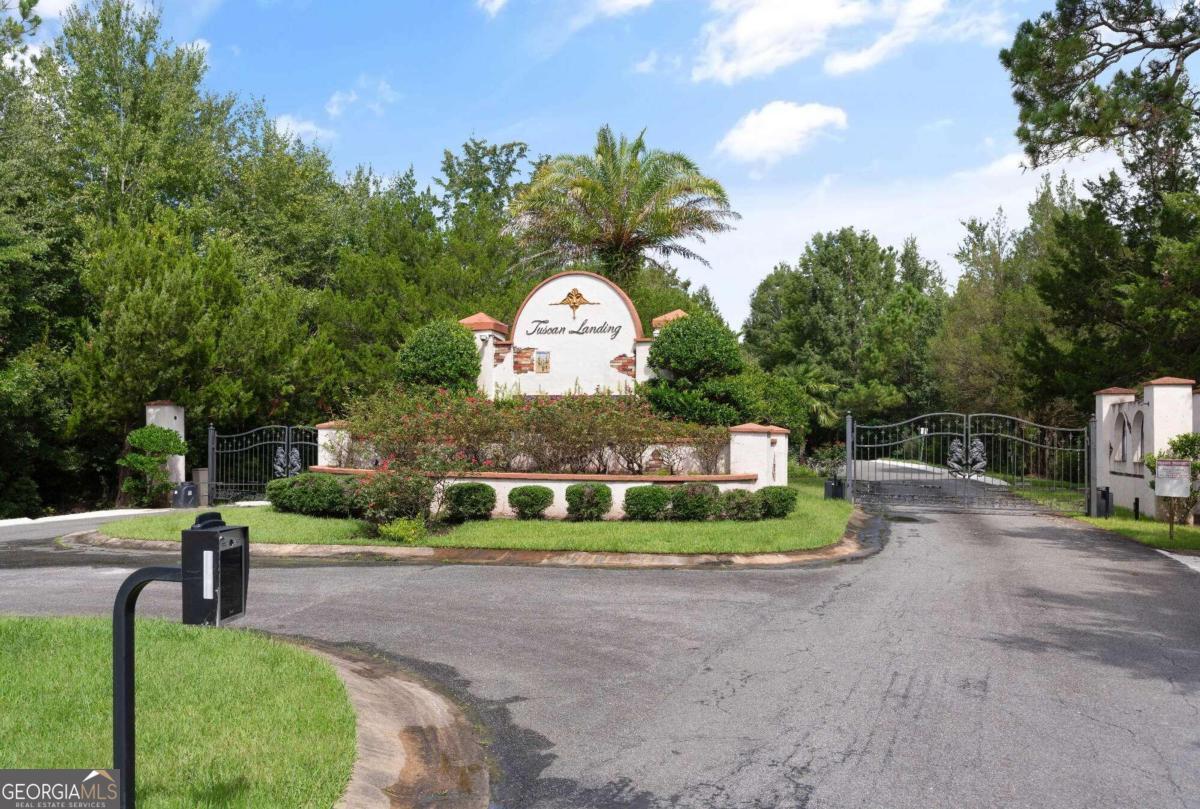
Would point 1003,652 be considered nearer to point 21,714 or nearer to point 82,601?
point 21,714

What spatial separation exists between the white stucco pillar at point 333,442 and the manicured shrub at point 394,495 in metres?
4.07

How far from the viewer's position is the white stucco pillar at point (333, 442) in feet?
64.1

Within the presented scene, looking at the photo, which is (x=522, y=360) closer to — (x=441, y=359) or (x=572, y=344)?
(x=572, y=344)

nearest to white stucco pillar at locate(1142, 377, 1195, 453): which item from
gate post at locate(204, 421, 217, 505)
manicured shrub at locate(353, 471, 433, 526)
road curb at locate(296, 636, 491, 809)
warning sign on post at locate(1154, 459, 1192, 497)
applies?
warning sign on post at locate(1154, 459, 1192, 497)

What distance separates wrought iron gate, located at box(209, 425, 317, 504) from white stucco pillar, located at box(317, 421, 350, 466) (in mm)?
1549

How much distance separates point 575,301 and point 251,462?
1095 cm

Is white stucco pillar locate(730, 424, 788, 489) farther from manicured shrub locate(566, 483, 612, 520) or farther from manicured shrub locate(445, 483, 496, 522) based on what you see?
manicured shrub locate(445, 483, 496, 522)

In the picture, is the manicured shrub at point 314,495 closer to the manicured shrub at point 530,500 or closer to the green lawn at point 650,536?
the green lawn at point 650,536

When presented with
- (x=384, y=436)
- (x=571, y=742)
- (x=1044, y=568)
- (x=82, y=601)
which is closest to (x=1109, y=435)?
(x=1044, y=568)

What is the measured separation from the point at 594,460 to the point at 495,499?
2330 mm

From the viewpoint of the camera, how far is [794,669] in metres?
7.43

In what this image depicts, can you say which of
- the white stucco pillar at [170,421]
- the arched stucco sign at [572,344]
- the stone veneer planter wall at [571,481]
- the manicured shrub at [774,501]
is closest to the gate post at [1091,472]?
the manicured shrub at [774,501]

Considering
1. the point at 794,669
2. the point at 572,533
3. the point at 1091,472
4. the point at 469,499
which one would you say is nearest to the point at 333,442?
the point at 469,499

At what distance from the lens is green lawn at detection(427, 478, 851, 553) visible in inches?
551
